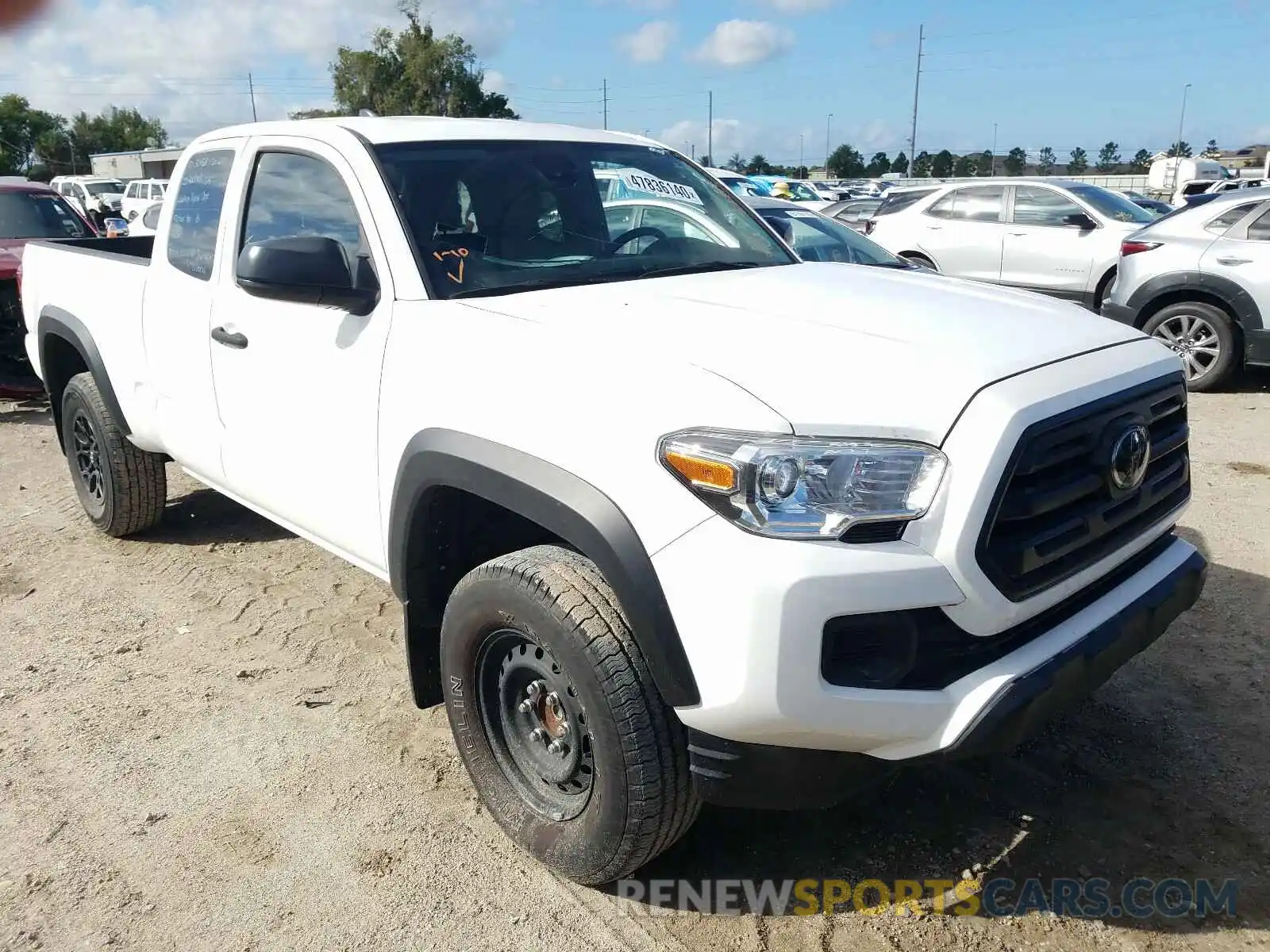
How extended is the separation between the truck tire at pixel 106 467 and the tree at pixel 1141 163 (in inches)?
3326

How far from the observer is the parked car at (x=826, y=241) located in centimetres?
734

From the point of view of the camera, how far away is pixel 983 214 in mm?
11102

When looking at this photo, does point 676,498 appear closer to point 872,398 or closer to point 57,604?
point 872,398

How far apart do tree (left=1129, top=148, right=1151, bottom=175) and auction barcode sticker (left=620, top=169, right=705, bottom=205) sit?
8407cm

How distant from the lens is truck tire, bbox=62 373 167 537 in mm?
4781

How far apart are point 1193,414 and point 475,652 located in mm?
6478

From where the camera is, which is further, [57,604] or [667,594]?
[57,604]

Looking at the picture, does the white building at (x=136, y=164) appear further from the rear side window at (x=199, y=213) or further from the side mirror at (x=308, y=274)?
the side mirror at (x=308, y=274)

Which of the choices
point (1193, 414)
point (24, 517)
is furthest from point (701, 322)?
point (1193, 414)

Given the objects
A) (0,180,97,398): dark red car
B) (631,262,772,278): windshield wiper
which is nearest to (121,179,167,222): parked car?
(0,180,97,398): dark red car

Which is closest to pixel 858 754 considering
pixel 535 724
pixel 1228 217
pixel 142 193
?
pixel 535 724

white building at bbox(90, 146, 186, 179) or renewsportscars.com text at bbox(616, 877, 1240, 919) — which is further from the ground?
white building at bbox(90, 146, 186, 179)

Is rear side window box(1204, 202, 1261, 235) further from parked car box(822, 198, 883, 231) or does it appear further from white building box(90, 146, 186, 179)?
white building box(90, 146, 186, 179)

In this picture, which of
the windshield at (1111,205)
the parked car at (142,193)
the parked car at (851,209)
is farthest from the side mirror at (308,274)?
the parked car at (142,193)
